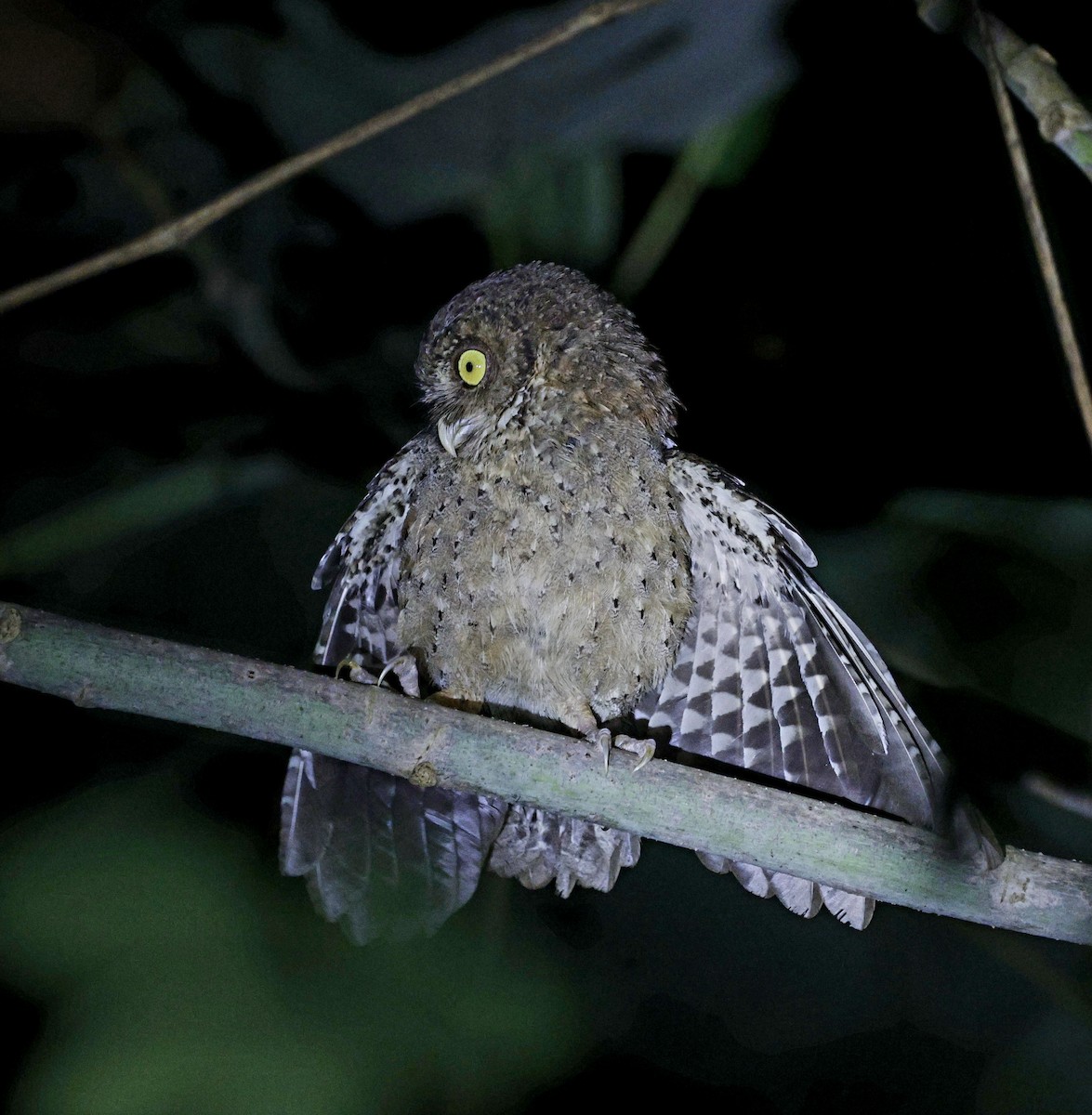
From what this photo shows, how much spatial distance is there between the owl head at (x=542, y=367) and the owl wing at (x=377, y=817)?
187 mm

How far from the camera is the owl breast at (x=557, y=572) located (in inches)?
79.2

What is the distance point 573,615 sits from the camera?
2.03 m

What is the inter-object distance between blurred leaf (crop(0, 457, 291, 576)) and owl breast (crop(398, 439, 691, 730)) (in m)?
0.72

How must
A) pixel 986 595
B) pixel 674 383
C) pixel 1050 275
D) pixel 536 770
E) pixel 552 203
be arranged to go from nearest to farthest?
pixel 1050 275 < pixel 536 770 < pixel 986 595 < pixel 552 203 < pixel 674 383

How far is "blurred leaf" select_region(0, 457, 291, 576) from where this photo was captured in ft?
7.80

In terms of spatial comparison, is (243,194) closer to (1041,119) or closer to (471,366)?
(471,366)

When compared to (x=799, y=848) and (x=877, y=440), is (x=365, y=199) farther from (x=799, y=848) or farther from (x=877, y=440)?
(x=799, y=848)

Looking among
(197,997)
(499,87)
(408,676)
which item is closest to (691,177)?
(499,87)

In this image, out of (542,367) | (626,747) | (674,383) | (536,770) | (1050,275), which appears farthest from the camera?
(674,383)

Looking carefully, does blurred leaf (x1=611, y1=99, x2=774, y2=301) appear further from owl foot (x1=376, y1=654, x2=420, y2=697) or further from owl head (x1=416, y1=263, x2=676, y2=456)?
owl foot (x1=376, y1=654, x2=420, y2=697)

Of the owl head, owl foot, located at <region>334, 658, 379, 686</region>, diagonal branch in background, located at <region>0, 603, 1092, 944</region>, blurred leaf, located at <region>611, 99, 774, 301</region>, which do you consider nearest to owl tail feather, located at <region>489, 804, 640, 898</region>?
owl foot, located at <region>334, 658, 379, 686</region>

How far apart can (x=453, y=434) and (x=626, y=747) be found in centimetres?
80

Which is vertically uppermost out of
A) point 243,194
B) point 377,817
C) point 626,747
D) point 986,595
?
point 986,595

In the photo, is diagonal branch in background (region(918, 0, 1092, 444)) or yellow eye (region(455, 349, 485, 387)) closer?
diagonal branch in background (region(918, 0, 1092, 444))
